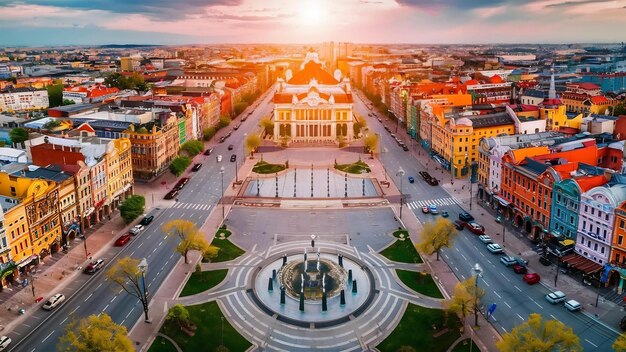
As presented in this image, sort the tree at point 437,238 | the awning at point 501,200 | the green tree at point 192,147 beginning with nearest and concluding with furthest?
the tree at point 437,238, the awning at point 501,200, the green tree at point 192,147

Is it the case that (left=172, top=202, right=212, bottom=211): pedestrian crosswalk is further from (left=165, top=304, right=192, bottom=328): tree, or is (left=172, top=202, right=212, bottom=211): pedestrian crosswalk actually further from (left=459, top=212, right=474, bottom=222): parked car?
(left=459, top=212, right=474, bottom=222): parked car

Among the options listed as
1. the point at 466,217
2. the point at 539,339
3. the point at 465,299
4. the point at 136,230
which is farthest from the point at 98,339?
the point at 466,217

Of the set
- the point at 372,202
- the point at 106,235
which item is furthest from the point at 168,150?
the point at 372,202

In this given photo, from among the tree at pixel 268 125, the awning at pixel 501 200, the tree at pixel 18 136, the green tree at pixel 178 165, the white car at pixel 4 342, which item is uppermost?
the tree at pixel 18 136

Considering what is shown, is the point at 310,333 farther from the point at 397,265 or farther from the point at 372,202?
the point at 372,202

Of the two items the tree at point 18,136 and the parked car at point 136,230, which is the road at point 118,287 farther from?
the tree at point 18,136

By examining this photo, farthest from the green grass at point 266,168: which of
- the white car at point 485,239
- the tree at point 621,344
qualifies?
the tree at point 621,344
